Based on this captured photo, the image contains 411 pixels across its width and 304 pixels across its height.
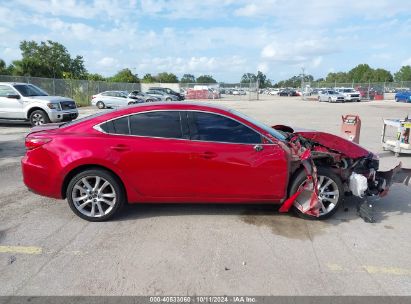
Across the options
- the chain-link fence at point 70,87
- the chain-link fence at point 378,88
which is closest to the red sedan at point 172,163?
the chain-link fence at point 70,87

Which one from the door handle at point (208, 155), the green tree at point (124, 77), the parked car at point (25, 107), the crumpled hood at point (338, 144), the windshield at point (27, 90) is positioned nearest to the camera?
the door handle at point (208, 155)

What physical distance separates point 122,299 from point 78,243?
1.26 metres

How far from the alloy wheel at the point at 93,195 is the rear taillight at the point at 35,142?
709 millimetres

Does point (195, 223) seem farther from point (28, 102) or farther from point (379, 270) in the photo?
point (28, 102)

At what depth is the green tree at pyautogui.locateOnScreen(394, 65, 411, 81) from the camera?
100494mm

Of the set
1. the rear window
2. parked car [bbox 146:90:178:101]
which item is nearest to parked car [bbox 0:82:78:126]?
the rear window

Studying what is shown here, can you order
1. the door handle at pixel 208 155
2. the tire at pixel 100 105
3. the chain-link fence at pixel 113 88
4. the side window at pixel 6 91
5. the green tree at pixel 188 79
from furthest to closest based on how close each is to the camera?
the green tree at pixel 188 79 → the tire at pixel 100 105 → the chain-link fence at pixel 113 88 → the side window at pixel 6 91 → the door handle at pixel 208 155

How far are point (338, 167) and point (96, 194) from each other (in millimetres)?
3311

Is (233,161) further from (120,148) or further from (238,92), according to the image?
(238,92)

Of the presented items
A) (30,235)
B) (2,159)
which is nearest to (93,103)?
(2,159)

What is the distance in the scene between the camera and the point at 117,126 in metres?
4.46

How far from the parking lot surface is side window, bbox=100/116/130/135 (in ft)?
3.95

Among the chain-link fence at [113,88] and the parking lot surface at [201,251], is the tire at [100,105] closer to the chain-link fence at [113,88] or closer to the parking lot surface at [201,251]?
the chain-link fence at [113,88]

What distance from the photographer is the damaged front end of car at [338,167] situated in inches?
177
